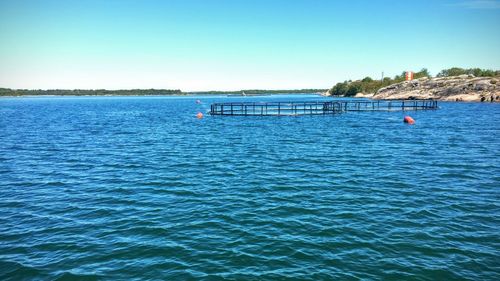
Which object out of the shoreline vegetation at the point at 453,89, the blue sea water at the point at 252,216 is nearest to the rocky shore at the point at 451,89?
the shoreline vegetation at the point at 453,89

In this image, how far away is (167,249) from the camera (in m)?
12.3

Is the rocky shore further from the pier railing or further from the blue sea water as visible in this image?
the blue sea water

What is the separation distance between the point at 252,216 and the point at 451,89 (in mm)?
135309

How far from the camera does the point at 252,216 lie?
50.5ft

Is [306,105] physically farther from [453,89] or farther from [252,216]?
[453,89]

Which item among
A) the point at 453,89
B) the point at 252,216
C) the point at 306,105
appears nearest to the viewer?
the point at 252,216

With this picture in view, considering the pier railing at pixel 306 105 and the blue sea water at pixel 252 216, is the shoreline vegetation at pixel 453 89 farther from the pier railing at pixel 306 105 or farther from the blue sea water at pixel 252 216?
the blue sea water at pixel 252 216

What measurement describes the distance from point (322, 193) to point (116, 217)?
11.2 m

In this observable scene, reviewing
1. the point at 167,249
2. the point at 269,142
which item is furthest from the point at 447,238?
the point at 269,142

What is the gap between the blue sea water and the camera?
11000mm

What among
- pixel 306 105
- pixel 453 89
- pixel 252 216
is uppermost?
pixel 453 89

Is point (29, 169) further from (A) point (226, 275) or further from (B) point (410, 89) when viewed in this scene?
(B) point (410, 89)

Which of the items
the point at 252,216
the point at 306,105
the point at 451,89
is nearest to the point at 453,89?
the point at 451,89

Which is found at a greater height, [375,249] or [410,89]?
[410,89]
